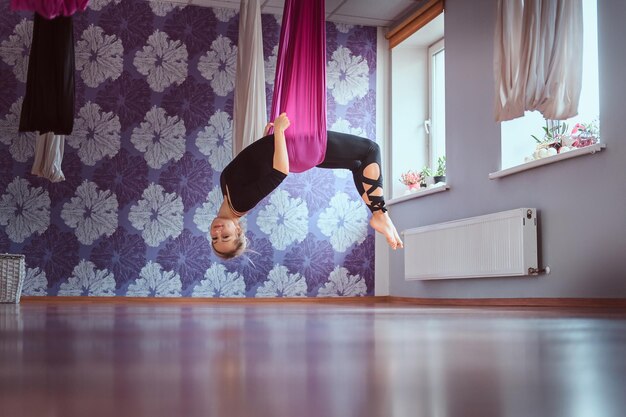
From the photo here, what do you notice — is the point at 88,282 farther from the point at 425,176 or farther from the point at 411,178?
the point at 425,176

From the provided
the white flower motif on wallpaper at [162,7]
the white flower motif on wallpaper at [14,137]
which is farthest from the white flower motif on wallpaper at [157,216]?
the white flower motif on wallpaper at [162,7]

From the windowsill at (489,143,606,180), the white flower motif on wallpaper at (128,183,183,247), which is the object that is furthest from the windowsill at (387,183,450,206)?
the white flower motif on wallpaper at (128,183,183,247)

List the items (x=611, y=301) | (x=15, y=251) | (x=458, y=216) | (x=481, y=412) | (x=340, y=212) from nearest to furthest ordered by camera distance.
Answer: (x=481, y=412) → (x=611, y=301) → (x=458, y=216) → (x=15, y=251) → (x=340, y=212)

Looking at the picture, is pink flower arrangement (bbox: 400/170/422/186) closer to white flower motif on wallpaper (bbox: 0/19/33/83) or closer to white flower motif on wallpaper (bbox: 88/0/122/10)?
white flower motif on wallpaper (bbox: 88/0/122/10)

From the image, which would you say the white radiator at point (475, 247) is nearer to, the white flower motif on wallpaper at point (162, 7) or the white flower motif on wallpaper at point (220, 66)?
the white flower motif on wallpaper at point (220, 66)

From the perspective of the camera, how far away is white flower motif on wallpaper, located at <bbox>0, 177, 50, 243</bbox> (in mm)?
5480

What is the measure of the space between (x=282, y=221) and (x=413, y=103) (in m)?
1.50

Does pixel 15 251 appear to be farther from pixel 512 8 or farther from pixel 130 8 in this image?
pixel 512 8

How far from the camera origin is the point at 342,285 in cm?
606

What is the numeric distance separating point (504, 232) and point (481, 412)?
4.25m

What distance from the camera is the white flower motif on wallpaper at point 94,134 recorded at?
5.65 meters

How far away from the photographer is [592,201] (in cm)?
376

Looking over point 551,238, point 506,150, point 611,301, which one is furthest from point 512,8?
point 611,301

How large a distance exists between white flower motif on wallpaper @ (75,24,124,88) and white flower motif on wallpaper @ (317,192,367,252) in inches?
79.0
